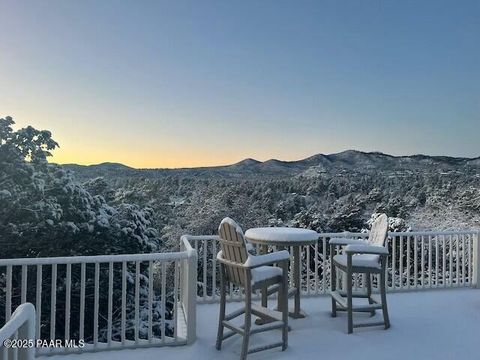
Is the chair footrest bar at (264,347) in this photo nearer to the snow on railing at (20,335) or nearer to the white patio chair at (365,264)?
the white patio chair at (365,264)

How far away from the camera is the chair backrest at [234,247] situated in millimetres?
3252

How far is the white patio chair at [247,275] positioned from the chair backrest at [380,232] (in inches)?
47.9

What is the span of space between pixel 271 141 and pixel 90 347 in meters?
9.91

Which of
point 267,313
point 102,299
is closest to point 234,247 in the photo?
point 267,313

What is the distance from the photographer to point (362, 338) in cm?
377

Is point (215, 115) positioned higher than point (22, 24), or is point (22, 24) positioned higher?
point (22, 24)

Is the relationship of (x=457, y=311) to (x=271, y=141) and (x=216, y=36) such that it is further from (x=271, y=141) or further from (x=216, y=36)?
(x=271, y=141)

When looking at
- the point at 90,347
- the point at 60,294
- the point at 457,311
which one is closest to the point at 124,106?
the point at 60,294

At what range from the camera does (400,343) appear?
3666 millimetres

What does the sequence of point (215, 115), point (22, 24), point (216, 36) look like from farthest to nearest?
1. point (215, 115)
2. point (216, 36)
3. point (22, 24)

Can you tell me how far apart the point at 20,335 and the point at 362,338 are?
3.07 meters

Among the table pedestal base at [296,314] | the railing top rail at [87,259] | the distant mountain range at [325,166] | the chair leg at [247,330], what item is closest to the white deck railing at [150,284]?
the railing top rail at [87,259]

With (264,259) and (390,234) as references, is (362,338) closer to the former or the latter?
(264,259)

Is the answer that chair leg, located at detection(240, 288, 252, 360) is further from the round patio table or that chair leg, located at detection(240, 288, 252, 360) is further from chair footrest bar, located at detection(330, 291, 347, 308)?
chair footrest bar, located at detection(330, 291, 347, 308)
